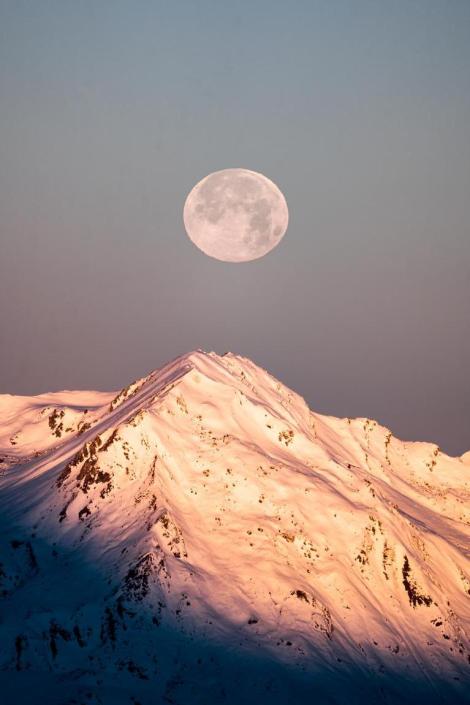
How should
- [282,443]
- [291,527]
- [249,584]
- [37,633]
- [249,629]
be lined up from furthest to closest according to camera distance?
[282,443], [291,527], [249,584], [249,629], [37,633]

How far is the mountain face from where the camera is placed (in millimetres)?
117312

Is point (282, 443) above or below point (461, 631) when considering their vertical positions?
above

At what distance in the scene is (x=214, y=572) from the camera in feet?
443

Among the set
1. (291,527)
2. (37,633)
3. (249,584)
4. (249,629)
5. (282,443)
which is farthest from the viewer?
(282,443)

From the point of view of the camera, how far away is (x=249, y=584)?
443 ft

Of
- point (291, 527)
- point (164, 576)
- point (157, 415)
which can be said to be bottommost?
point (164, 576)

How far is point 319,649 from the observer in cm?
12662

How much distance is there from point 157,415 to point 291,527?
105 feet

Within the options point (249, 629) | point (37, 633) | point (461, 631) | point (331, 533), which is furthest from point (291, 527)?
point (37, 633)

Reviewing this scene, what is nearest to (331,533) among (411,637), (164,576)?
(411,637)

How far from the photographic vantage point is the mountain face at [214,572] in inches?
4619

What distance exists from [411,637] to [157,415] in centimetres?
5927

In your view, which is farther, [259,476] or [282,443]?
[282,443]

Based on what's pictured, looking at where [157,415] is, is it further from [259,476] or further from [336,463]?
[336,463]
